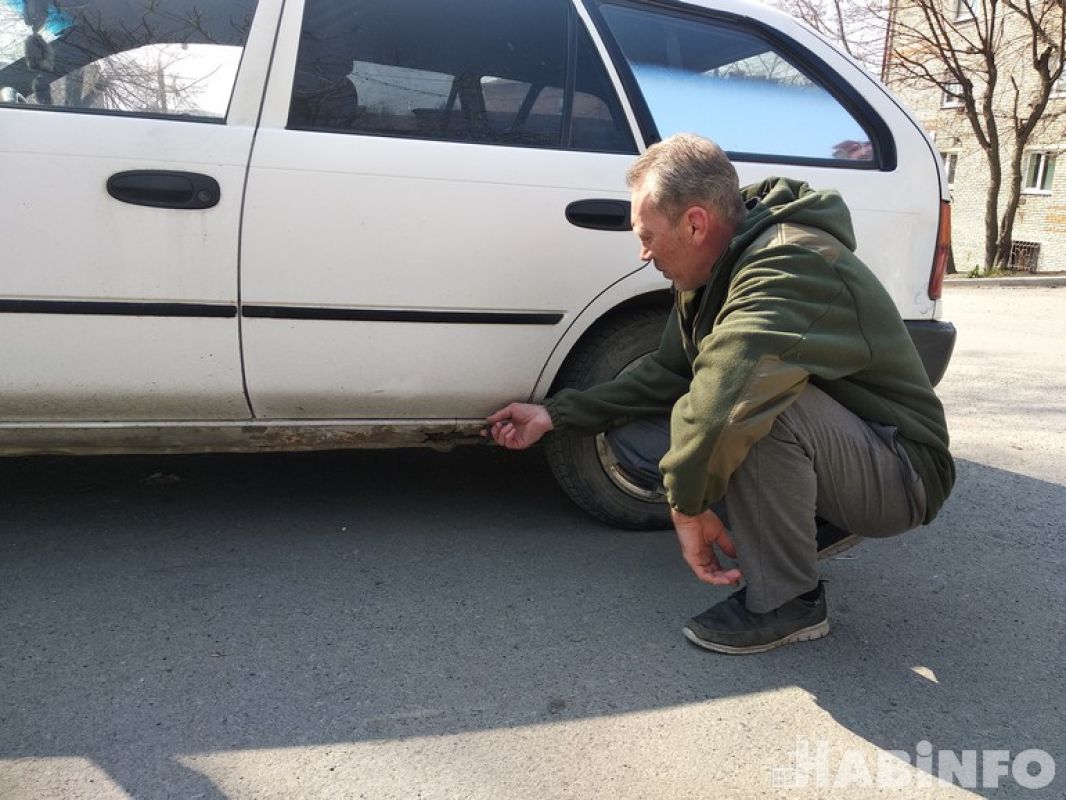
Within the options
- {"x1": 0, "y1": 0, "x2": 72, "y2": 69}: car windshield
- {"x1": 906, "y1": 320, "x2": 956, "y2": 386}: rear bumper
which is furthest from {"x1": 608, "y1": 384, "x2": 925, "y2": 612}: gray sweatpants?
{"x1": 0, "y1": 0, "x2": 72, "y2": 69}: car windshield

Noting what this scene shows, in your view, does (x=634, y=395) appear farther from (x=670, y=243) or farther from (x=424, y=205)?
(x=424, y=205)

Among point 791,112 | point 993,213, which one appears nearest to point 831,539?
point 791,112

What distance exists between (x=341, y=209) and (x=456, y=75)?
579 mm

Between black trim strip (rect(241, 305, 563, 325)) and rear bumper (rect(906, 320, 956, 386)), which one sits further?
rear bumper (rect(906, 320, 956, 386))

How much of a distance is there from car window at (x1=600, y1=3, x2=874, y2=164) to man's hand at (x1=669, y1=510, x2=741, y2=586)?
1.32m

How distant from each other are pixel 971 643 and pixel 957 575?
465 mm

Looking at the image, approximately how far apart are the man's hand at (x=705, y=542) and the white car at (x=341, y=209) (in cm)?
71

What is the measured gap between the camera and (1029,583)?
2.96 metres

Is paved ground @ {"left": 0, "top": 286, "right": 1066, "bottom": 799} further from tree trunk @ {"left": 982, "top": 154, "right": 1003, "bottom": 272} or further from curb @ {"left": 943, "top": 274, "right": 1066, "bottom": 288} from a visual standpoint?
tree trunk @ {"left": 982, "top": 154, "right": 1003, "bottom": 272}

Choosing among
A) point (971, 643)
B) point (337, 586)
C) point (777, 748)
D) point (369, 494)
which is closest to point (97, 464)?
point (369, 494)

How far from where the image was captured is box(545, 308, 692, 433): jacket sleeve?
2.75 m

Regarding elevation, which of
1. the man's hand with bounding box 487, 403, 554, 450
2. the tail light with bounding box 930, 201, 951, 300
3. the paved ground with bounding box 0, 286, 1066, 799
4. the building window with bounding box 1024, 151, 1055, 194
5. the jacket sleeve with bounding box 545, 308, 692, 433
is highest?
the building window with bounding box 1024, 151, 1055, 194

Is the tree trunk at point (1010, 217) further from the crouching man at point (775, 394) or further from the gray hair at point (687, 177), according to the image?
the gray hair at point (687, 177)

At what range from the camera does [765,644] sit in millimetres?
2492
